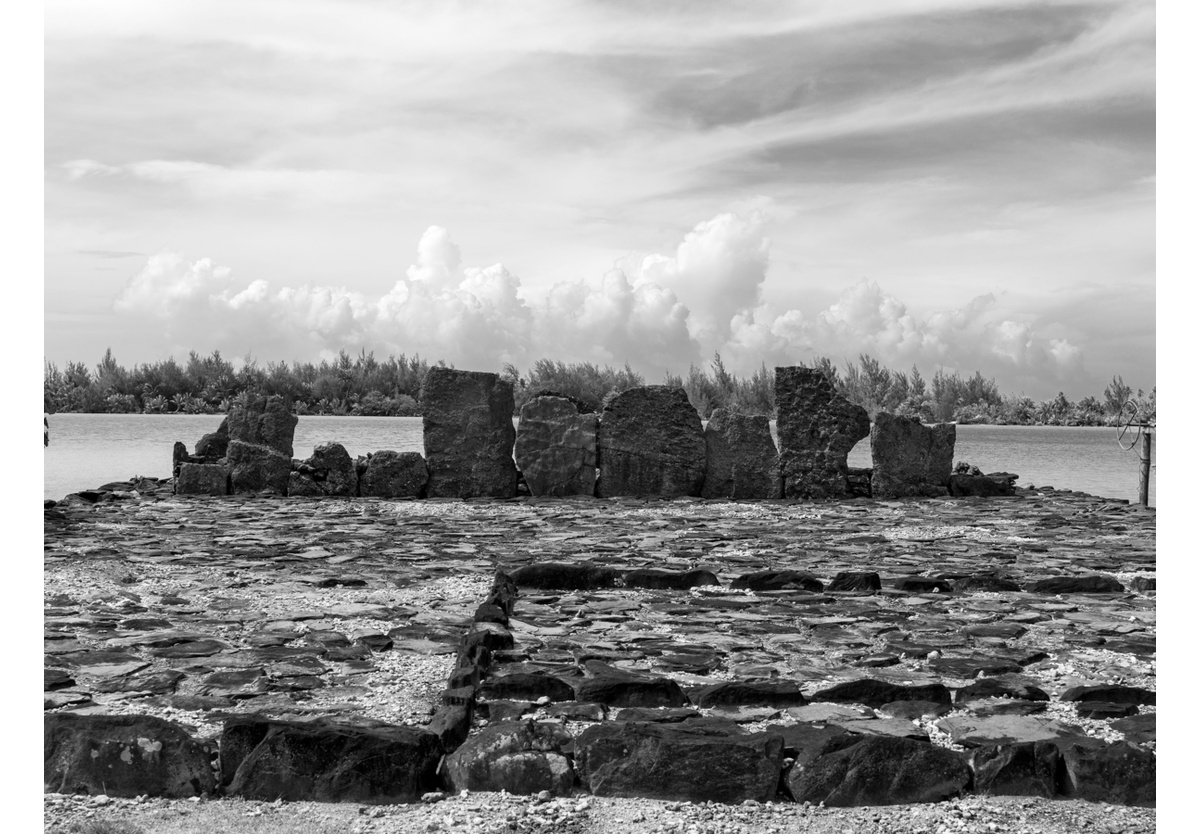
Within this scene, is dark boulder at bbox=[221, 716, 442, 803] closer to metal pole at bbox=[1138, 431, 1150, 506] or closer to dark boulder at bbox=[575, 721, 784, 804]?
dark boulder at bbox=[575, 721, 784, 804]

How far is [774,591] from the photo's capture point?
633cm

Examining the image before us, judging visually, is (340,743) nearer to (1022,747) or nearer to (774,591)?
(1022,747)

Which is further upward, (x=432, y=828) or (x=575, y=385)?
(x=575, y=385)

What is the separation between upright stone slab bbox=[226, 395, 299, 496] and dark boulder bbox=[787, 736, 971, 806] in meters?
10.7

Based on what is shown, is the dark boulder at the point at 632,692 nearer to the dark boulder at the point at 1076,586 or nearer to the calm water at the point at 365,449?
the dark boulder at the point at 1076,586

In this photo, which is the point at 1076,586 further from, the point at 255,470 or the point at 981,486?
the point at 255,470

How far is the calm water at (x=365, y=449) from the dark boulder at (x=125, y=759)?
1008 cm

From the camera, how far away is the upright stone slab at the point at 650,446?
1305cm

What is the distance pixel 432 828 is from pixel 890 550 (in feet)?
19.7

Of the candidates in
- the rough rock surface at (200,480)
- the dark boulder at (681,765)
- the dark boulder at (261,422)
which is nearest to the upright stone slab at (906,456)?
the dark boulder at (261,422)

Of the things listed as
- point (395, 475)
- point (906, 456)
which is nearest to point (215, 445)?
point (395, 475)

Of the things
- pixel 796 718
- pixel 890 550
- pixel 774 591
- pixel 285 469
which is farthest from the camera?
pixel 285 469

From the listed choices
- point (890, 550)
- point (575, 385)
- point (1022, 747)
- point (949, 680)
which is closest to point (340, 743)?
point (1022, 747)

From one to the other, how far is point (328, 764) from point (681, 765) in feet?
3.33
